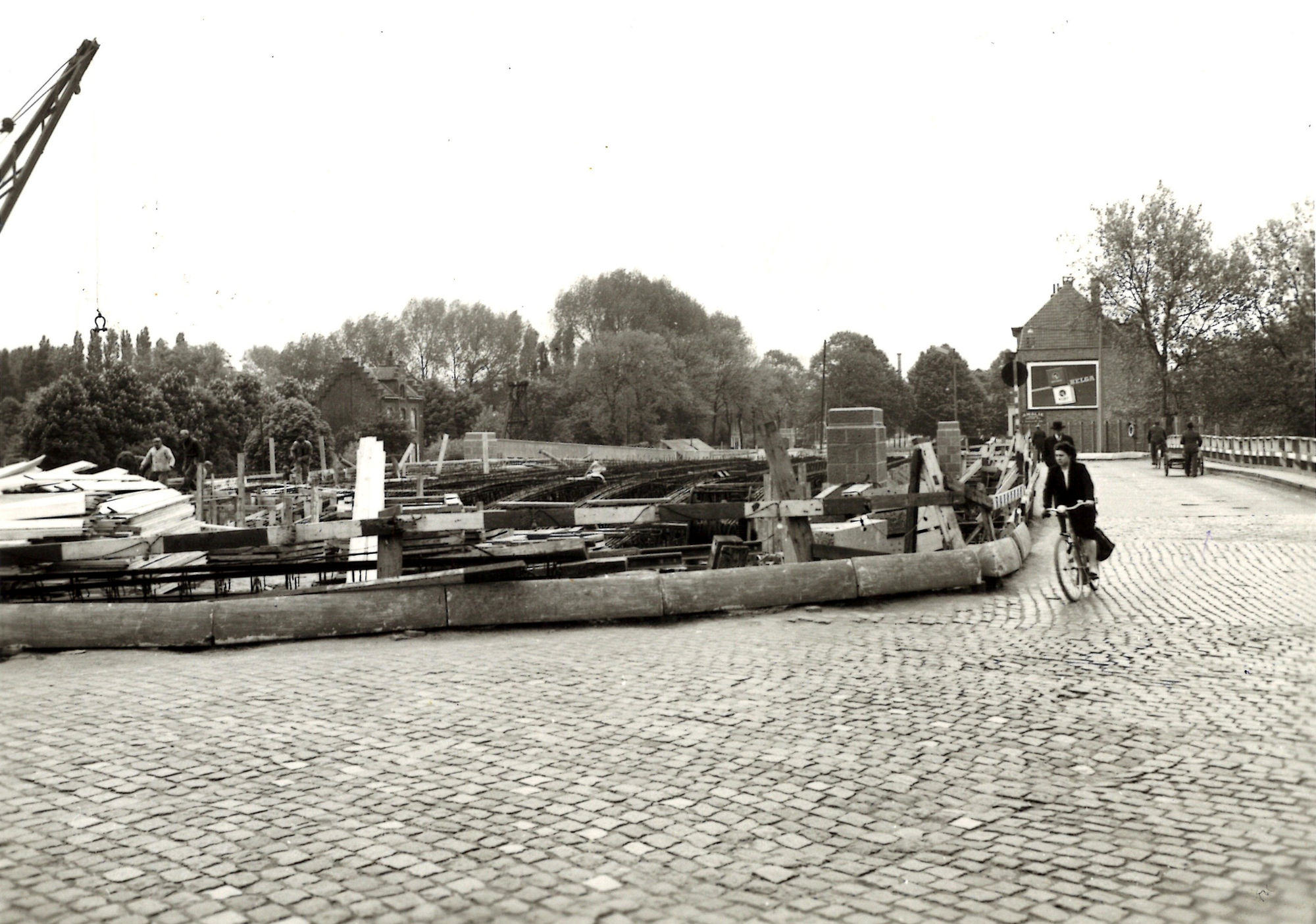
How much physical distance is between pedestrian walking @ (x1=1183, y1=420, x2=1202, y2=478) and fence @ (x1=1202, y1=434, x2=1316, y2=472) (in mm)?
2005

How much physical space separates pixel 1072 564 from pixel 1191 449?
26.2 meters

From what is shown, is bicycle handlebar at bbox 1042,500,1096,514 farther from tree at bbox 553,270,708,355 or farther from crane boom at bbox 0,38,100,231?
tree at bbox 553,270,708,355

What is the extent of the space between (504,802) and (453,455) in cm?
6782

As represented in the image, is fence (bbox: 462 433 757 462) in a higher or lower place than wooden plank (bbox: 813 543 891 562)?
higher

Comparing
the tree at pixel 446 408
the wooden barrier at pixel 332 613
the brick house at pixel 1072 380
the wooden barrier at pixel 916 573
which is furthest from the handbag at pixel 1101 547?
the tree at pixel 446 408

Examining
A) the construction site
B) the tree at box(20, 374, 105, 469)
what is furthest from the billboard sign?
the construction site

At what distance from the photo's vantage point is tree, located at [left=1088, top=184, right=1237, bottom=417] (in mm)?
57062

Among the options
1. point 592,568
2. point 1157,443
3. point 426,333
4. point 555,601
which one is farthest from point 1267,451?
point 426,333

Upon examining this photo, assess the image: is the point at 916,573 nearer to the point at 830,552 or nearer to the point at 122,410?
the point at 830,552

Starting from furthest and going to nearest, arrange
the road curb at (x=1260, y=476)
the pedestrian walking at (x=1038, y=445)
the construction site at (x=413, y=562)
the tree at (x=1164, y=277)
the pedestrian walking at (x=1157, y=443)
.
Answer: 1. the tree at (x=1164, y=277)
2. the pedestrian walking at (x=1157, y=443)
3. the pedestrian walking at (x=1038, y=445)
4. the road curb at (x=1260, y=476)
5. the construction site at (x=413, y=562)

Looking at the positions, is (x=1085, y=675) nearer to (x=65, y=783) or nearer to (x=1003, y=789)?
(x=1003, y=789)

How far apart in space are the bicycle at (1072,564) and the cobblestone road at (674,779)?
2067 mm

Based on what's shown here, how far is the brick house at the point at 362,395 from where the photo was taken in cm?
8225

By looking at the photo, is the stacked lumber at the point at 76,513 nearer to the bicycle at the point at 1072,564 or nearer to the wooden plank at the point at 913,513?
the wooden plank at the point at 913,513
